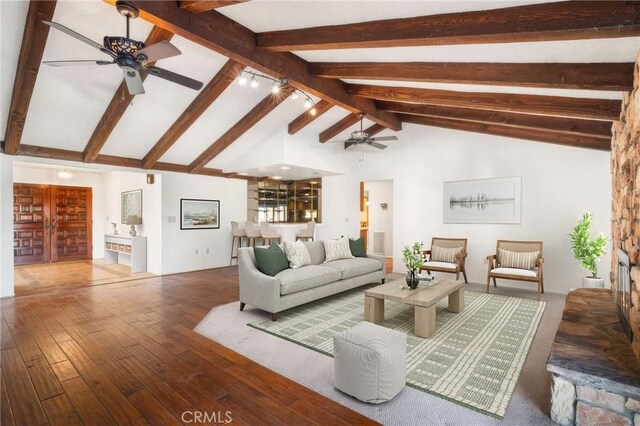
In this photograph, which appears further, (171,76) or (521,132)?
(521,132)

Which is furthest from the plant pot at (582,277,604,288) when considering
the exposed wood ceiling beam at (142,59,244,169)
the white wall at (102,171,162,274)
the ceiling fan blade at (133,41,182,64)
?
the white wall at (102,171,162,274)

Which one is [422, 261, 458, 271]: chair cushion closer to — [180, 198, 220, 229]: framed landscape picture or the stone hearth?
the stone hearth

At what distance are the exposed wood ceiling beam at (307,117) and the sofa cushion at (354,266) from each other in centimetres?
287

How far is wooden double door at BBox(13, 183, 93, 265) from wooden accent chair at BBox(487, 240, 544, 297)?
420 inches

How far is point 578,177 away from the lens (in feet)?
17.2

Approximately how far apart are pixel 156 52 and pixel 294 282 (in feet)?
9.48

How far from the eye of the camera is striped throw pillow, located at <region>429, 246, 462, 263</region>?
599 cm

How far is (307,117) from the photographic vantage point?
20.8 ft

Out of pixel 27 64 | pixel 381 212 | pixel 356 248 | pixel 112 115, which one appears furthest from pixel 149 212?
pixel 381 212

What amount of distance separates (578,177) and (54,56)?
7708mm

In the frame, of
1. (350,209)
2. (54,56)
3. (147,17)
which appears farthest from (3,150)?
(350,209)

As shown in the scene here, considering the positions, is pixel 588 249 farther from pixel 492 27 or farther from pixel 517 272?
pixel 492 27

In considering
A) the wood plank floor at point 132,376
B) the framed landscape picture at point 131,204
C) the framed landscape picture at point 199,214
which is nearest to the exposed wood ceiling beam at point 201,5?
the wood plank floor at point 132,376


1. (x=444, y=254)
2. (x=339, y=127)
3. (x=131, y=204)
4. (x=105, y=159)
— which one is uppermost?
(x=339, y=127)
